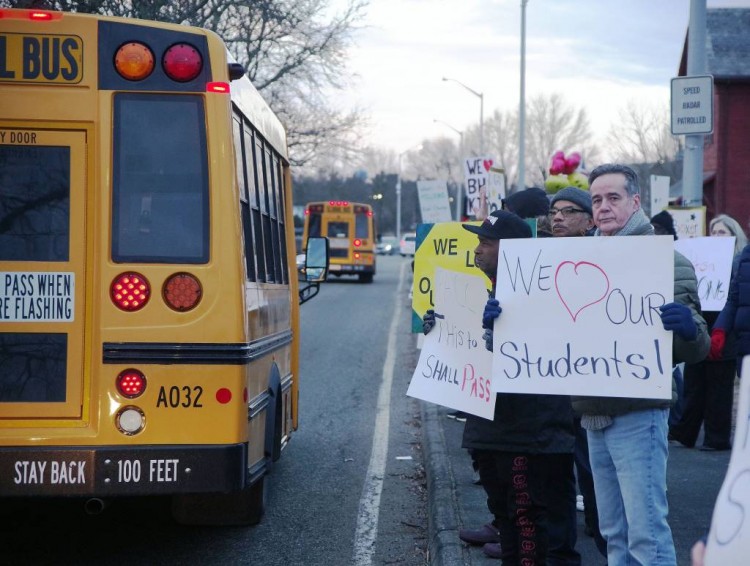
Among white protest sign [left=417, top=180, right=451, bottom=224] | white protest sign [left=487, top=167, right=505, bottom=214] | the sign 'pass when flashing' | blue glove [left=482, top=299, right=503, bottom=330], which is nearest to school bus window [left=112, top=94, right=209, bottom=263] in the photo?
blue glove [left=482, top=299, right=503, bottom=330]

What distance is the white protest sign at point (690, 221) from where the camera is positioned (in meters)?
11.6

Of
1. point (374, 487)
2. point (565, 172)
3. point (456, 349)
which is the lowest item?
point (374, 487)

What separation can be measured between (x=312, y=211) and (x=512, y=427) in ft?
118

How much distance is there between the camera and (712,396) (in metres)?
9.09

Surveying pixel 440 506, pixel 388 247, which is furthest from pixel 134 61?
pixel 388 247

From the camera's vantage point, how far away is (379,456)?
30.9 ft

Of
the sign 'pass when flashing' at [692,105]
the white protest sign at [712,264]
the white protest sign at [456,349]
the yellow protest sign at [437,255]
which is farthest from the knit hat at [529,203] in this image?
the sign 'pass when flashing' at [692,105]

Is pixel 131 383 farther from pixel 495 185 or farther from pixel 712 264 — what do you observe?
pixel 495 185

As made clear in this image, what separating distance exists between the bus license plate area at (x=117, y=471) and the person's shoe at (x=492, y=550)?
4.74ft

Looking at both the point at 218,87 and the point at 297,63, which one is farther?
the point at 297,63

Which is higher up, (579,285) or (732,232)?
(732,232)

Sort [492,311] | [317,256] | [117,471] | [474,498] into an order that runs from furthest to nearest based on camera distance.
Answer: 1. [317,256]
2. [474,498]
3. [117,471]
4. [492,311]

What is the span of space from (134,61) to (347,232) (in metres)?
35.3

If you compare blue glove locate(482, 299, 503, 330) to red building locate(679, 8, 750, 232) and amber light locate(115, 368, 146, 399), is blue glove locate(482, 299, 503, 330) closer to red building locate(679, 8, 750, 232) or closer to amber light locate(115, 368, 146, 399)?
amber light locate(115, 368, 146, 399)
